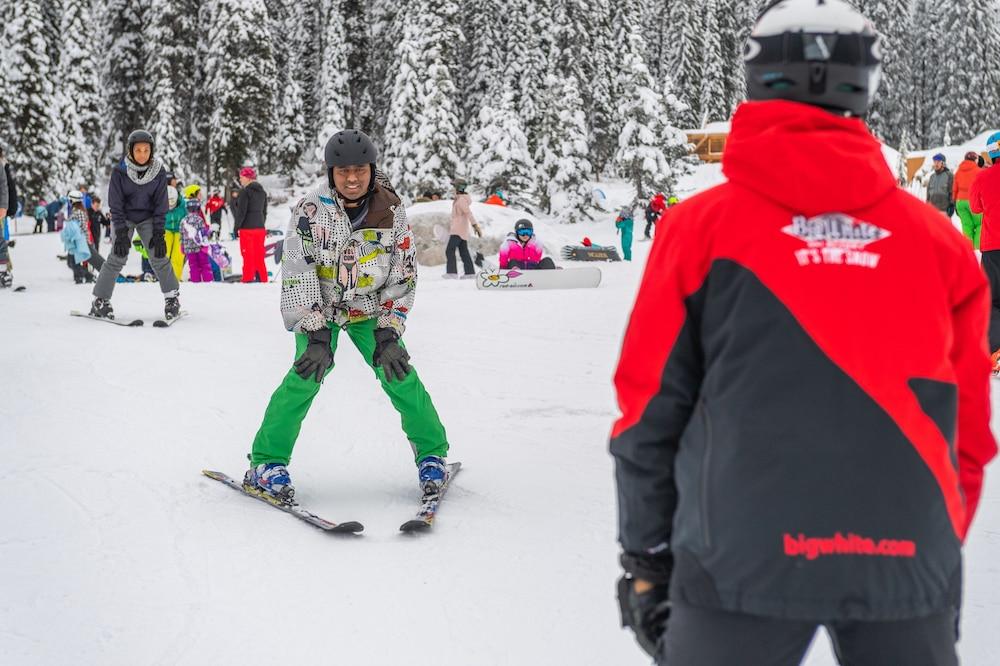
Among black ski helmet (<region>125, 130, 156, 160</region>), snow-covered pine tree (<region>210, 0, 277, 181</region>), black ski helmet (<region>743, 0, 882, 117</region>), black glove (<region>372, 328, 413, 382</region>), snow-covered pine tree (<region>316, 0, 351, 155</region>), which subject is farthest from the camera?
snow-covered pine tree (<region>316, 0, 351, 155</region>)

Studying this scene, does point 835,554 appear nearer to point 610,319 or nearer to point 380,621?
point 380,621

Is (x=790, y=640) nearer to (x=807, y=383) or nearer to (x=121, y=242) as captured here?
(x=807, y=383)

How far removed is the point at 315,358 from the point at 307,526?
2.55ft

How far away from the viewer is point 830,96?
1659 millimetres

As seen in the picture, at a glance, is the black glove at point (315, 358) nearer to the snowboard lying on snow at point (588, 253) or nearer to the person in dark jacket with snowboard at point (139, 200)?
the person in dark jacket with snowboard at point (139, 200)

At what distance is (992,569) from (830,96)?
9.63 ft

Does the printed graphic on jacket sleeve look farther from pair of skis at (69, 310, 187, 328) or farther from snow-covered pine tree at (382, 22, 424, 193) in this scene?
snow-covered pine tree at (382, 22, 424, 193)

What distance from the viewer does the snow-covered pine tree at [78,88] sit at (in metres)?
39.7

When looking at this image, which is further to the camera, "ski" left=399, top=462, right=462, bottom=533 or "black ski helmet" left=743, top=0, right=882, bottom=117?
"ski" left=399, top=462, right=462, bottom=533

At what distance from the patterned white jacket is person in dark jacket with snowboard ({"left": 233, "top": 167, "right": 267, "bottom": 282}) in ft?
31.9

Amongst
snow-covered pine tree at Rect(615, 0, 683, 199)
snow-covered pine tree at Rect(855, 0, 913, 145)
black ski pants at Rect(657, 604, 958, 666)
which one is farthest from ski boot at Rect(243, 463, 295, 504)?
snow-covered pine tree at Rect(855, 0, 913, 145)

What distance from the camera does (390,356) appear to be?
15.1 feet

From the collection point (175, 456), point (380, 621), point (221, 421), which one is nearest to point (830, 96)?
point (380, 621)

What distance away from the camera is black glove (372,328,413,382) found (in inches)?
181
